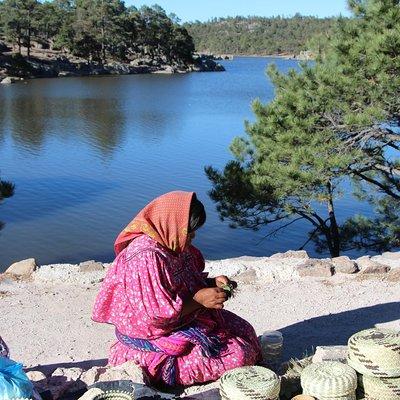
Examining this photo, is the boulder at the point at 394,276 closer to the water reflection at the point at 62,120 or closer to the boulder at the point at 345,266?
the boulder at the point at 345,266

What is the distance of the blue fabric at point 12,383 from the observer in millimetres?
2531

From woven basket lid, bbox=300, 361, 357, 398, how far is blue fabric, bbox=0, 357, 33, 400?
123 cm

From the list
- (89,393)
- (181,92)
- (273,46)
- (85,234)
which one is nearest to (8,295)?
(89,393)

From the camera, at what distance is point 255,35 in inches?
4707

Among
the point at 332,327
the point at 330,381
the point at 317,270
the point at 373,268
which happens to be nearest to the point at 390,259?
the point at 373,268

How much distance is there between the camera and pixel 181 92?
38.8 m

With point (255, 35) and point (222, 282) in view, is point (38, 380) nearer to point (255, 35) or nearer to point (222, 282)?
point (222, 282)

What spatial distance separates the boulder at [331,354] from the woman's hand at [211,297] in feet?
2.19

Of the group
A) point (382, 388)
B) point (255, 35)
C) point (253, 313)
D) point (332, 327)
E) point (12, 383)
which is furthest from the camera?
point (255, 35)

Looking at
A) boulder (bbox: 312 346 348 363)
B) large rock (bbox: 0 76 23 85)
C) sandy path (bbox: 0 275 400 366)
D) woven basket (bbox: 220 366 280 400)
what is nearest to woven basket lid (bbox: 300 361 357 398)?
woven basket (bbox: 220 366 280 400)

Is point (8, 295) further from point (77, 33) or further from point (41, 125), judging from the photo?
point (77, 33)

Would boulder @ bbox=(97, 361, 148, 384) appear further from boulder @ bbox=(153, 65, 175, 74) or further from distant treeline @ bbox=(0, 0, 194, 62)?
boulder @ bbox=(153, 65, 175, 74)

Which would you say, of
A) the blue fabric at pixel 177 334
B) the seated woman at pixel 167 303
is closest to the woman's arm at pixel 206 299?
the seated woman at pixel 167 303

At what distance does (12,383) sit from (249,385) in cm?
100
